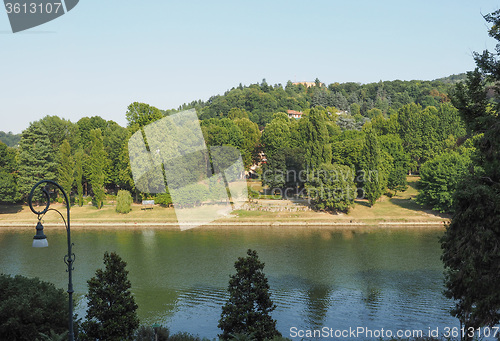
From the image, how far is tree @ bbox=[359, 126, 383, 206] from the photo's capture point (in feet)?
155

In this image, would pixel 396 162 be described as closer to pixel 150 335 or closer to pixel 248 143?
pixel 248 143

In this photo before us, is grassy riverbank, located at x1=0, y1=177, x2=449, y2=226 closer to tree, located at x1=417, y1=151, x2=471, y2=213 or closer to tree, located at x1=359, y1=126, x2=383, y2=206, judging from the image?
tree, located at x1=417, y1=151, x2=471, y2=213

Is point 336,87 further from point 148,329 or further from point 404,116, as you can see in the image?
point 148,329

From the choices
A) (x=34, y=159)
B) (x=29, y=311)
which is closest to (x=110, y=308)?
(x=29, y=311)

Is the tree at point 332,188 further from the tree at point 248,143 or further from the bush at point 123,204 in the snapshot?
the tree at point 248,143

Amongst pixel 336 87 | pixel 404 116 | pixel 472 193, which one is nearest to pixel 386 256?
pixel 472 193

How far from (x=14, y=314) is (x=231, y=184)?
42.2 meters

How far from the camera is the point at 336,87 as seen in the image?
182250 mm

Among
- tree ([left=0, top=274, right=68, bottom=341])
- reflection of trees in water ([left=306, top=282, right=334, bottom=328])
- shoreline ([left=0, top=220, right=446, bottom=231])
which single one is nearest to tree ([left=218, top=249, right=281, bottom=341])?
tree ([left=0, top=274, right=68, bottom=341])

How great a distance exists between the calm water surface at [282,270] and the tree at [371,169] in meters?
7.61

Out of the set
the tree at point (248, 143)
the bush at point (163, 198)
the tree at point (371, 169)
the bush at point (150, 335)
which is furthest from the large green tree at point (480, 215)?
the tree at point (248, 143)

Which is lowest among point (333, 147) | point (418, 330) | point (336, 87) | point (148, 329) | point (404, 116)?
point (418, 330)

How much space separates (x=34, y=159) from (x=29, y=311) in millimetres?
41909

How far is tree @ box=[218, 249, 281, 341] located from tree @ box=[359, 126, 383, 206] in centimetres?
3404
